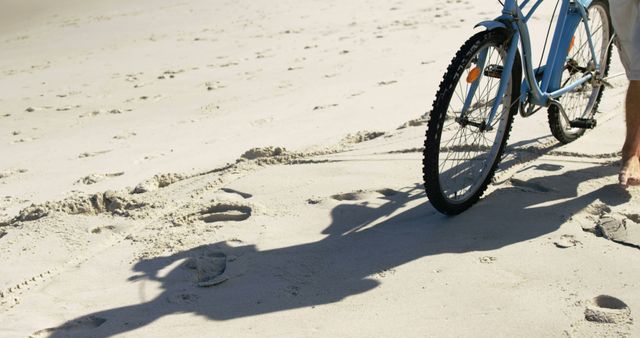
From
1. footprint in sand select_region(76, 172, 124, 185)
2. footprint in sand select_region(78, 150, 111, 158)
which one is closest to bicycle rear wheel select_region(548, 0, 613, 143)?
footprint in sand select_region(76, 172, 124, 185)

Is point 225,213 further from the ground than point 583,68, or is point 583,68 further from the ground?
point 583,68

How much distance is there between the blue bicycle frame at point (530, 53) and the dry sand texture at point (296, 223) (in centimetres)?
44

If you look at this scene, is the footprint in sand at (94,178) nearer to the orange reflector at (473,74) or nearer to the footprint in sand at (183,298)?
the footprint in sand at (183,298)

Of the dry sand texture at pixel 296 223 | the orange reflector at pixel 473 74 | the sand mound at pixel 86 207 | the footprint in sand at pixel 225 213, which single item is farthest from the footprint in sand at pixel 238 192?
the orange reflector at pixel 473 74

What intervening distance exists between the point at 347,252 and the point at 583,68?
198 cm

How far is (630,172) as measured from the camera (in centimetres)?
377

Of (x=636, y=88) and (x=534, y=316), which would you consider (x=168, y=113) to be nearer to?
(x=636, y=88)

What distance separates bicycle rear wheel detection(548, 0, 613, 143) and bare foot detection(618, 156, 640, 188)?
0.58 meters

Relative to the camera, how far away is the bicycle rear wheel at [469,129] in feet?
11.1

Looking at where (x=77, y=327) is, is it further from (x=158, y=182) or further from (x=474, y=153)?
(x=474, y=153)

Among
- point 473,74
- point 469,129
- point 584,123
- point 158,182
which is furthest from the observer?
point 158,182

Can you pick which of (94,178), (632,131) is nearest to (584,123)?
(632,131)

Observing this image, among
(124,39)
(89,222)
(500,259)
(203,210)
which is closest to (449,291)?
(500,259)

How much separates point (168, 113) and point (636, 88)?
4348 millimetres
